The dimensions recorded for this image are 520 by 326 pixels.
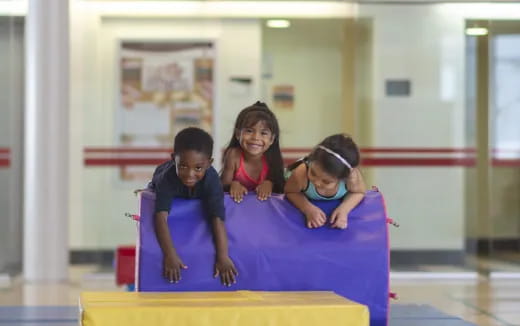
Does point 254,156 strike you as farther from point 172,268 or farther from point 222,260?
point 172,268

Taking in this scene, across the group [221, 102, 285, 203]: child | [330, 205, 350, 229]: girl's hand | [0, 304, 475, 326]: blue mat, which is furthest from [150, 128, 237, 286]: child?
[0, 304, 475, 326]: blue mat

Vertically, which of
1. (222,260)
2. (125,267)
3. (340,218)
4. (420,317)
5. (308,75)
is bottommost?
(420,317)

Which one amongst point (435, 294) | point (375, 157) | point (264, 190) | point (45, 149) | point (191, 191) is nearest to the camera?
point (191, 191)

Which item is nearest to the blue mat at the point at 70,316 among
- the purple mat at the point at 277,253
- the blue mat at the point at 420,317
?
the blue mat at the point at 420,317

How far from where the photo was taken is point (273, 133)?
4934 mm

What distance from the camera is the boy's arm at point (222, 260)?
4.46 m

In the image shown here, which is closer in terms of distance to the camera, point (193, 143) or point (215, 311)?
point (215, 311)

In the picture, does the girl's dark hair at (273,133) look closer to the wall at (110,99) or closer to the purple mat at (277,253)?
the purple mat at (277,253)

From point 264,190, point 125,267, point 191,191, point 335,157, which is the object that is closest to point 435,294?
point 125,267

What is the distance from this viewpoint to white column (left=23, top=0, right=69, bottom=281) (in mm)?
8211

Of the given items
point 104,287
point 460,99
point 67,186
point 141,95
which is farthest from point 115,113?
point 460,99

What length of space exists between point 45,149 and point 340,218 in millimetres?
4191

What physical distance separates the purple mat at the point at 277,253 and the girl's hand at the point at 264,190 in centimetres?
8

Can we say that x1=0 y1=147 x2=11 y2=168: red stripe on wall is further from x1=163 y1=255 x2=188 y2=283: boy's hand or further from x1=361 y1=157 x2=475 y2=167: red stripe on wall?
x1=163 y1=255 x2=188 y2=283: boy's hand
